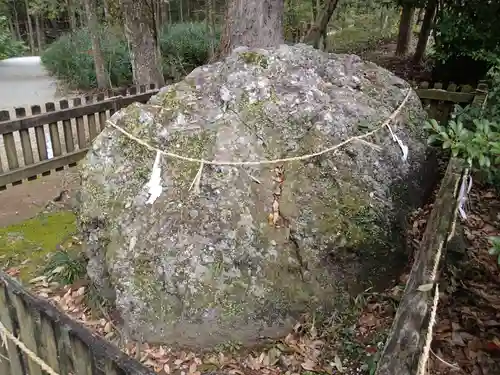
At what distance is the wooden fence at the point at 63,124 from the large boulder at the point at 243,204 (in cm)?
225

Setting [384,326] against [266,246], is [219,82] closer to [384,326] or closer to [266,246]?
[266,246]

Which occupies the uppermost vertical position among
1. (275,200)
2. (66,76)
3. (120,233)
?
(275,200)

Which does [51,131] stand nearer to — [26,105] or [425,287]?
[26,105]

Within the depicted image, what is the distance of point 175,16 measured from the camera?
1054 inches

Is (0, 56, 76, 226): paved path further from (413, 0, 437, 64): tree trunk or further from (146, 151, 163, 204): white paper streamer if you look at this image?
(413, 0, 437, 64): tree trunk

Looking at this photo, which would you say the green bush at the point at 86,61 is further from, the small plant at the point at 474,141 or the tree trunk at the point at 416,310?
the small plant at the point at 474,141

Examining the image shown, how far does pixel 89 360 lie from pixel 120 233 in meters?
1.92

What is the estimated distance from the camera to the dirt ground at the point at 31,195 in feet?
19.6

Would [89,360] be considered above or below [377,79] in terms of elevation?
below

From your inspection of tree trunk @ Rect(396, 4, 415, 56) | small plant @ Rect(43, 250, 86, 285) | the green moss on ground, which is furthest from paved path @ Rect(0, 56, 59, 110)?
tree trunk @ Rect(396, 4, 415, 56)

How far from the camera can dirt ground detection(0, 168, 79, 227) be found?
597cm

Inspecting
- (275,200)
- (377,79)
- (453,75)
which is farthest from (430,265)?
(453,75)

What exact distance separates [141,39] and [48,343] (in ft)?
27.0

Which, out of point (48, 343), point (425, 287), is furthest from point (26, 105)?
point (425, 287)
